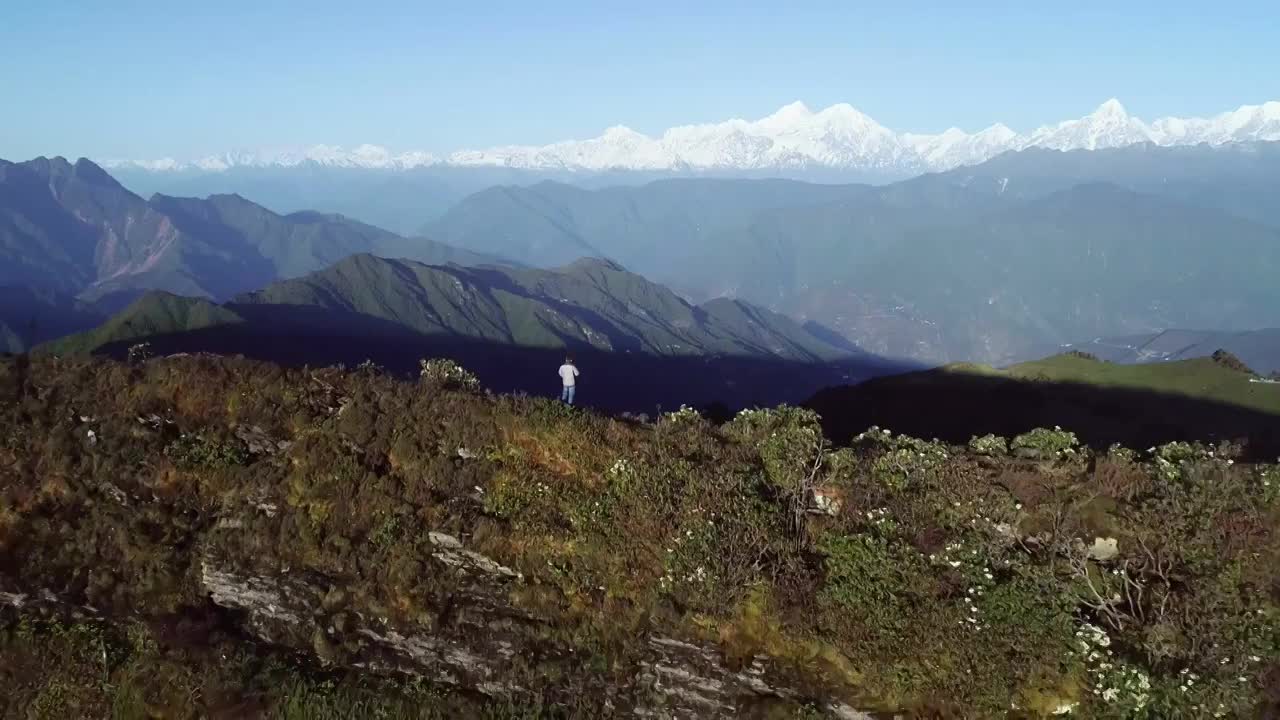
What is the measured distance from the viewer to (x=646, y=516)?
40.7 feet

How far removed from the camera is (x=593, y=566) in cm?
1212

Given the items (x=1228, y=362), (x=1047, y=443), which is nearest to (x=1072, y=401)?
(x=1228, y=362)

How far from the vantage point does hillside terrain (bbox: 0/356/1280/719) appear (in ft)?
33.5

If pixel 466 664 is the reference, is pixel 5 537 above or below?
above

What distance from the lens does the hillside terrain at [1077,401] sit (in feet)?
175

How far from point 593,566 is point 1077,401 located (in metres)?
62.3

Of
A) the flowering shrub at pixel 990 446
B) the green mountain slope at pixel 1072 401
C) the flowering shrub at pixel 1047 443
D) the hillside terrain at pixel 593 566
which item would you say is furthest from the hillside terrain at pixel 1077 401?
the hillside terrain at pixel 593 566

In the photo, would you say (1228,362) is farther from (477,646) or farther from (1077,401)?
(477,646)

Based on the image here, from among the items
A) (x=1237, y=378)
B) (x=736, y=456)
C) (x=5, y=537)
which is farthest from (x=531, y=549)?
(x=1237, y=378)

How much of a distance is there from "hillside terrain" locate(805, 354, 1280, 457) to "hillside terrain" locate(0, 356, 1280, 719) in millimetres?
36604

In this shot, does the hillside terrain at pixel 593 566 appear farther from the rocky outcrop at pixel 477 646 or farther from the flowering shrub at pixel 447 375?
the flowering shrub at pixel 447 375

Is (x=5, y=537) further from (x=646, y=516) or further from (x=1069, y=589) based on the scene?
(x=1069, y=589)

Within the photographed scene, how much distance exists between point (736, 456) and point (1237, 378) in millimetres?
80949

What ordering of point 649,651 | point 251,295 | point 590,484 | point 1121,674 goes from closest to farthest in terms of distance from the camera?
point 1121,674
point 649,651
point 590,484
point 251,295
